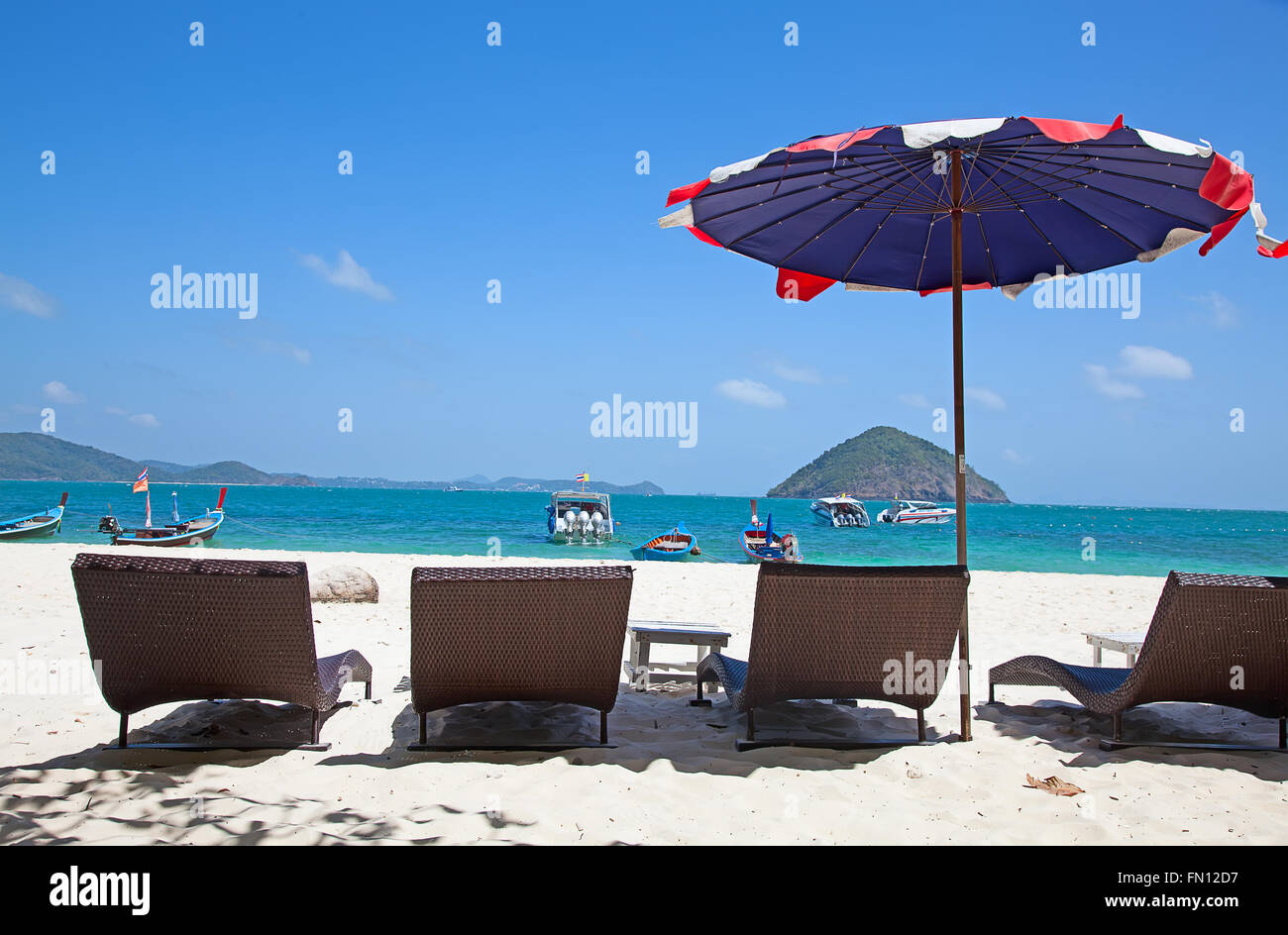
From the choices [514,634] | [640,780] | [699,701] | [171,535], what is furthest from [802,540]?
[640,780]

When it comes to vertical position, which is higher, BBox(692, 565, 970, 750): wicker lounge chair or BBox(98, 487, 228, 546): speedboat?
BBox(692, 565, 970, 750): wicker lounge chair

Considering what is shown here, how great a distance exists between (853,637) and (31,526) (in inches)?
1181

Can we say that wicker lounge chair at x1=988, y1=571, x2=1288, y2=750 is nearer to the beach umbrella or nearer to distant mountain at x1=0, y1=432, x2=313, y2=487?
the beach umbrella

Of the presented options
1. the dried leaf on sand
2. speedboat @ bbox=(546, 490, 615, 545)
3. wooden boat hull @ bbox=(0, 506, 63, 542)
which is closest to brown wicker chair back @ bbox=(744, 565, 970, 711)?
the dried leaf on sand

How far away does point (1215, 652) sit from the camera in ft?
10.9

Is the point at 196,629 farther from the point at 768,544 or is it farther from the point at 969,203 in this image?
the point at 768,544

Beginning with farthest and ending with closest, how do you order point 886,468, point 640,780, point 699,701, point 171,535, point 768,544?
1. point 886,468
2. point 171,535
3. point 768,544
4. point 699,701
5. point 640,780

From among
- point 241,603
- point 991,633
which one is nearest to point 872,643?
point 241,603

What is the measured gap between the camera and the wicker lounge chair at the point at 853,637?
10.9 feet

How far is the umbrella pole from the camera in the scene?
3.58 metres

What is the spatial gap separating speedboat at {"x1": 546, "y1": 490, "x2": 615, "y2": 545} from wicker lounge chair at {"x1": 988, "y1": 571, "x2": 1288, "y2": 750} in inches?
1108
